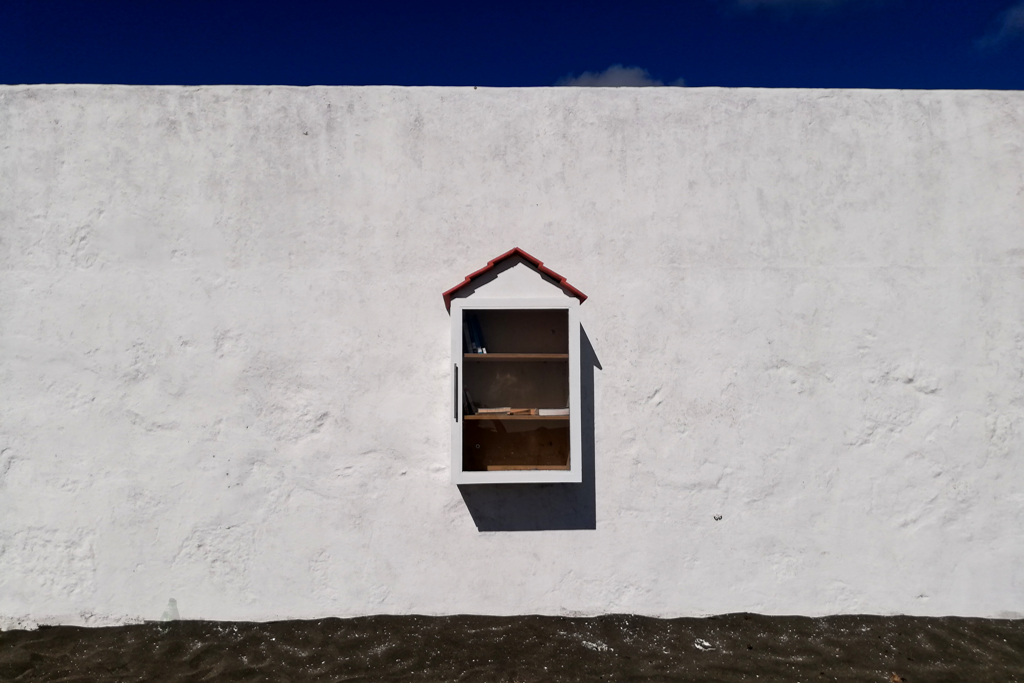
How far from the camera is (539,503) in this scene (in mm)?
3820

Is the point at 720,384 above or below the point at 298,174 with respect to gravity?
below

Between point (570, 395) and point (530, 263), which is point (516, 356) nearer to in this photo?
point (570, 395)

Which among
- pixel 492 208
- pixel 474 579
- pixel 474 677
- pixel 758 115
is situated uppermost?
pixel 758 115

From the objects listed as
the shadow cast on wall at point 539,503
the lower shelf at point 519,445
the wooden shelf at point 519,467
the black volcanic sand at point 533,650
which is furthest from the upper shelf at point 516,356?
the black volcanic sand at point 533,650

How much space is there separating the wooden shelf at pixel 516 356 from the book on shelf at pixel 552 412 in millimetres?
288

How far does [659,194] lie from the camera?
12.8 feet

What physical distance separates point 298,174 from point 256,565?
2153mm

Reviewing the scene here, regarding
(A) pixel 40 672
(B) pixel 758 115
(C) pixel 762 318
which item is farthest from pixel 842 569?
(A) pixel 40 672

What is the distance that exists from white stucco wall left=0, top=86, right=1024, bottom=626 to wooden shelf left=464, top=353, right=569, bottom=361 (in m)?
0.26

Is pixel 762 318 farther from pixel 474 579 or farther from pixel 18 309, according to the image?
pixel 18 309

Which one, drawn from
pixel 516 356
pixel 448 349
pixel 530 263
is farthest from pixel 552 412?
pixel 530 263

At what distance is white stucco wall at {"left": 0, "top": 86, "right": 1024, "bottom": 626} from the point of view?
12.4 feet

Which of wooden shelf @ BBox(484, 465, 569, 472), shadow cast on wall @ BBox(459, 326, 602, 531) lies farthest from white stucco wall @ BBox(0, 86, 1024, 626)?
wooden shelf @ BBox(484, 465, 569, 472)

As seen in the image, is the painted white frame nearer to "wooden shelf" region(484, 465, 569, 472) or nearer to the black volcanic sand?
"wooden shelf" region(484, 465, 569, 472)
